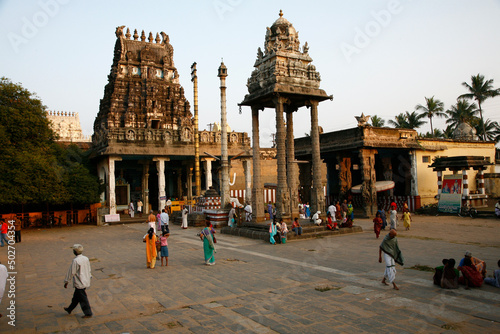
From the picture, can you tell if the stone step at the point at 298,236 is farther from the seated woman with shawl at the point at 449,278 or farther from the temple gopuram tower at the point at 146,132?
the temple gopuram tower at the point at 146,132

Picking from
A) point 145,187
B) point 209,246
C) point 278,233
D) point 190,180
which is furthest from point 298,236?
point 190,180

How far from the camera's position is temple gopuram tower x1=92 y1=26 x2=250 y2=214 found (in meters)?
29.0

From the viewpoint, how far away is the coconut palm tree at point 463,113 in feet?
143

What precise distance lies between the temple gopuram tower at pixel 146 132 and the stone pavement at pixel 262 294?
16.2 metres

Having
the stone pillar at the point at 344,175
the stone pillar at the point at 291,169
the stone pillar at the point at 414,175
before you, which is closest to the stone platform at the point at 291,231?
the stone pillar at the point at 291,169

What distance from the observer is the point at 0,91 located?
23781 mm

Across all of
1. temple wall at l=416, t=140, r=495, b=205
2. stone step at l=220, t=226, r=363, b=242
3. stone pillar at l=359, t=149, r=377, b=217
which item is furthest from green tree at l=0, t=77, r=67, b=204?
temple wall at l=416, t=140, r=495, b=205

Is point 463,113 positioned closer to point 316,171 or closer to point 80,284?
point 316,171

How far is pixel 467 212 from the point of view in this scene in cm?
2288

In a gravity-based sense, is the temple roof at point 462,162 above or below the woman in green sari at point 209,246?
above

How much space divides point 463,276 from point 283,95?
11026mm

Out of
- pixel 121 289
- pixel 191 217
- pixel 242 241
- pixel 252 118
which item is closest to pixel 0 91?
pixel 191 217

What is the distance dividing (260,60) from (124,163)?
2106 cm

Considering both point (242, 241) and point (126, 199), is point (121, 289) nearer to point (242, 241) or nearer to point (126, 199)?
point (242, 241)
